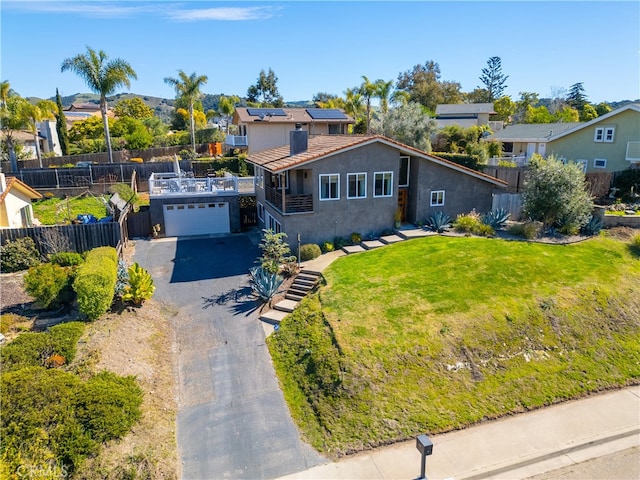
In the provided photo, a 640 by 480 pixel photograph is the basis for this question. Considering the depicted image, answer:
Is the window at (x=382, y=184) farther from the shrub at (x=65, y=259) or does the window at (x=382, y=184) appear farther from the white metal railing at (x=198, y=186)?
the shrub at (x=65, y=259)

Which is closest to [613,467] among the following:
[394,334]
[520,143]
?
[394,334]

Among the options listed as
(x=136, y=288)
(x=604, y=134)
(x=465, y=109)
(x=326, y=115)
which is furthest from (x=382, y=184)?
(x=465, y=109)

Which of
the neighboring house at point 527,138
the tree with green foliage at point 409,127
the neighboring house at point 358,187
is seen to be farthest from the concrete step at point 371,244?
the neighboring house at point 527,138

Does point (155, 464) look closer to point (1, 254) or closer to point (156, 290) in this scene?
point (156, 290)

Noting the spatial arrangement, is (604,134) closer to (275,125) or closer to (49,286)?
(275,125)

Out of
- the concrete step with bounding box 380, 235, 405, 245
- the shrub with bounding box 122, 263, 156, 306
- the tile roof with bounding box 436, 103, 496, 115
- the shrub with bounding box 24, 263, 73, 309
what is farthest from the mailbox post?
the tile roof with bounding box 436, 103, 496, 115

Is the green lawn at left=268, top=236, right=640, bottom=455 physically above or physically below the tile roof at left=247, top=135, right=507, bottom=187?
below

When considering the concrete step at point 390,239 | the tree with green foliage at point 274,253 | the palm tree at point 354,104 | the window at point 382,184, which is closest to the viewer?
the tree with green foliage at point 274,253

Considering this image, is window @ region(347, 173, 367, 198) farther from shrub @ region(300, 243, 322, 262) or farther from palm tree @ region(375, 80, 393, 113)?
palm tree @ region(375, 80, 393, 113)
